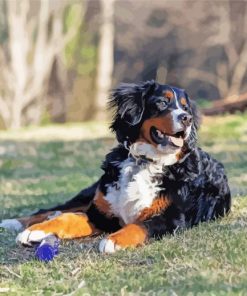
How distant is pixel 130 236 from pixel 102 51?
1937 cm

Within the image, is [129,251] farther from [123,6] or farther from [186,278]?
[123,6]

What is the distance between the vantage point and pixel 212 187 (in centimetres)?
593

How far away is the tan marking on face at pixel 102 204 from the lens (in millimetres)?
5617

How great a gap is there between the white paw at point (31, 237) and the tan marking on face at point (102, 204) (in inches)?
19.4

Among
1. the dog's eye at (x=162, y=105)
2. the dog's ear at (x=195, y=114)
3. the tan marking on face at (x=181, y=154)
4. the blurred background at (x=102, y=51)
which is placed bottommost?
the blurred background at (x=102, y=51)

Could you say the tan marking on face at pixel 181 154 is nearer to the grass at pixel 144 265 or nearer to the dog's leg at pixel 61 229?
the grass at pixel 144 265

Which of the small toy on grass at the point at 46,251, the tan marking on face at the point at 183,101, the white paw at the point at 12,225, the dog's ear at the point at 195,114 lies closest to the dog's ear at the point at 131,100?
the tan marking on face at the point at 183,101

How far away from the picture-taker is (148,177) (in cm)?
555

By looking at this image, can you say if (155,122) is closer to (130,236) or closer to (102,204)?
(102,204)

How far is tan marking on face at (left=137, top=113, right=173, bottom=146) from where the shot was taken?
17.7 feet

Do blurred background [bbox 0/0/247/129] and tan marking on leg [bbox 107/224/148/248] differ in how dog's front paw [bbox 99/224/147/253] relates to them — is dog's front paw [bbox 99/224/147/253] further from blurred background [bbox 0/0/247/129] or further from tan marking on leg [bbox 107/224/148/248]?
blurred background [bbox 0/0/247/129]

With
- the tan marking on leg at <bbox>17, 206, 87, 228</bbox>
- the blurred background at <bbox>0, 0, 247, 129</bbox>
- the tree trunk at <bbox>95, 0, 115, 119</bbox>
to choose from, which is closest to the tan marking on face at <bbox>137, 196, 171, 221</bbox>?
the tan marking on leg at <bbox>17, 206, 87, 228</bbox>

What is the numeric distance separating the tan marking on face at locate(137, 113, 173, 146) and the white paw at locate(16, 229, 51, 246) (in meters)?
1.00

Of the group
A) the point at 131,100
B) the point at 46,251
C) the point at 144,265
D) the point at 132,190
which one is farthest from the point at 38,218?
the point at 144,265
